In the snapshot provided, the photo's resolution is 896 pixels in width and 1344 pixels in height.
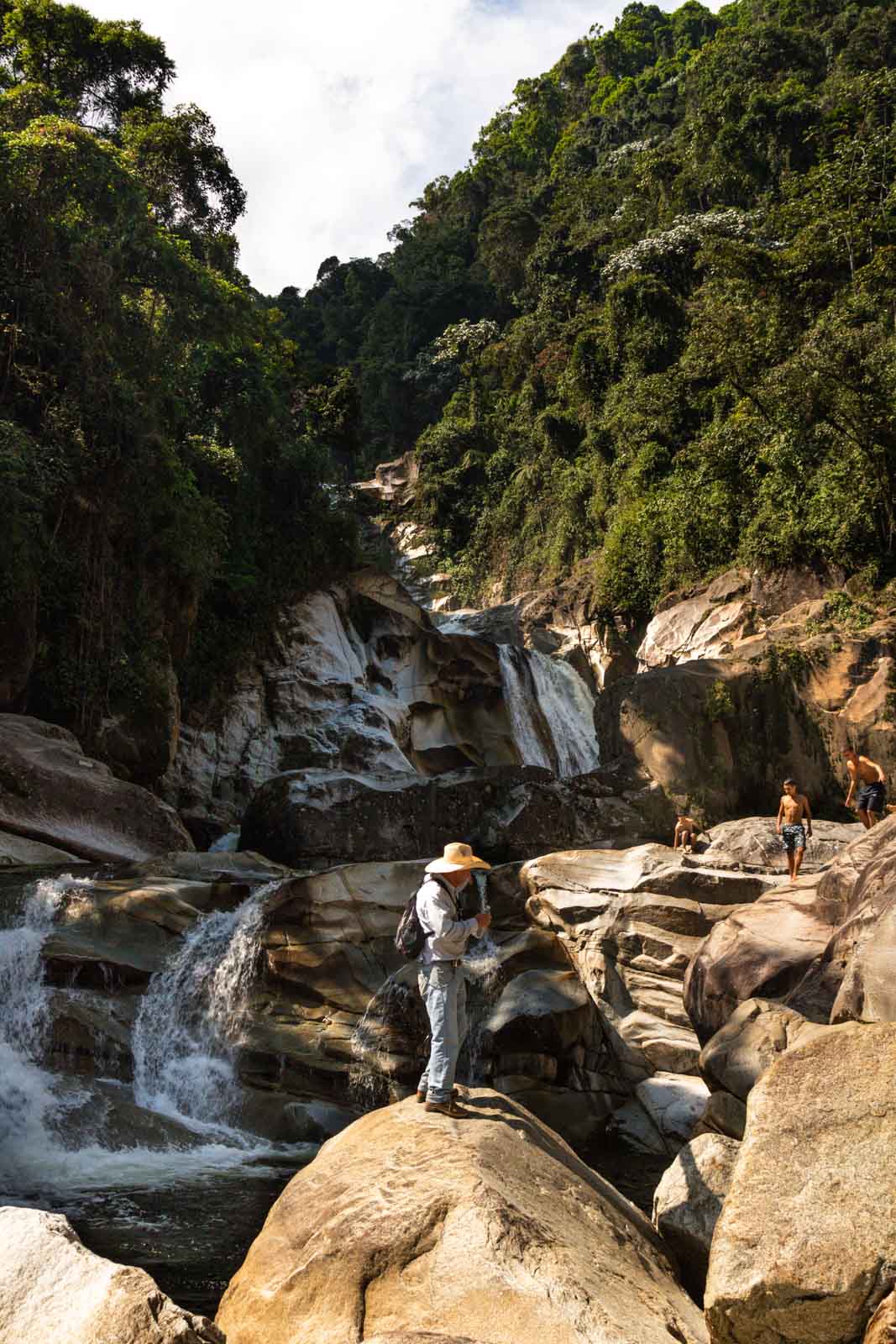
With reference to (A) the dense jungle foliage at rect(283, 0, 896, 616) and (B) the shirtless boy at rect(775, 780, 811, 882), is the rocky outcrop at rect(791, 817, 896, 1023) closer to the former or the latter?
(B) the shirtless boy at rect(775, 780, 811, 882)

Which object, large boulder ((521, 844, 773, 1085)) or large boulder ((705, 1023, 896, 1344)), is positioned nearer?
large boulder ((705, 1023, 896, 1344))

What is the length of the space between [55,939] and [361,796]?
6289 millimetres

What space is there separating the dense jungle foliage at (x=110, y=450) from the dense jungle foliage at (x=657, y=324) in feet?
33.6

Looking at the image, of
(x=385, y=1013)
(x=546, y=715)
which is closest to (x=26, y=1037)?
(x=385, y=1013)

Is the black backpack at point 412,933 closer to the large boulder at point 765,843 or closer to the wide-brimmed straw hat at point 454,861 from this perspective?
the wide-brimmed straw hat at point 454,861

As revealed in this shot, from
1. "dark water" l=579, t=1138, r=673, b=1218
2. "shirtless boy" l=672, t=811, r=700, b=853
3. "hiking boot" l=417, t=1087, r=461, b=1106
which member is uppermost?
"shirtless boy" l=672, t=811, r=700, b=853

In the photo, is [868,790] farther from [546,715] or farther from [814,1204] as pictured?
[546,715]

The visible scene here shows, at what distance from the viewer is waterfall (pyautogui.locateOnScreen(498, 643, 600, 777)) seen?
80.2ft

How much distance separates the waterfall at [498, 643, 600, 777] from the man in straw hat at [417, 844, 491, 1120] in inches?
710

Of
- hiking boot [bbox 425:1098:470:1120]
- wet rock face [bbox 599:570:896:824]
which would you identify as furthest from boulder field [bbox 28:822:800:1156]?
wet rock face [bbox 599:570:896:824]

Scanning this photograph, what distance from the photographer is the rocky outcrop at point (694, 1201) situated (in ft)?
19.2

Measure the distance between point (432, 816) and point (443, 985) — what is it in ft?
33.9

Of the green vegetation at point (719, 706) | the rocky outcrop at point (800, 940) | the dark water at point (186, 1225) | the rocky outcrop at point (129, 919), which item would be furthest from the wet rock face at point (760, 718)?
the dark water at point (186, 1225)

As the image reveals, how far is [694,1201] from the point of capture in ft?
19.9
